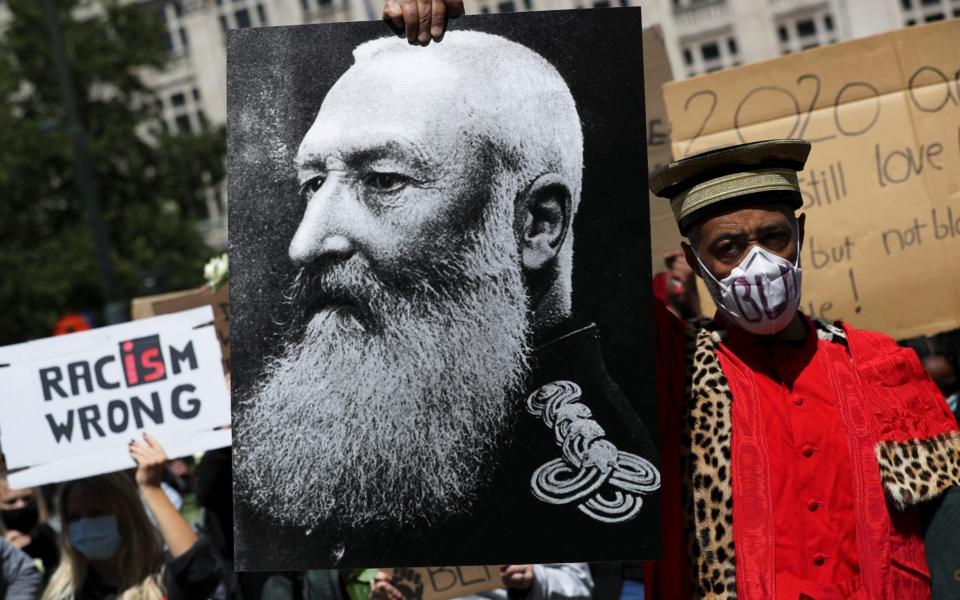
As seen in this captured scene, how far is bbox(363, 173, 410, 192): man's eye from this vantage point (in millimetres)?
2664

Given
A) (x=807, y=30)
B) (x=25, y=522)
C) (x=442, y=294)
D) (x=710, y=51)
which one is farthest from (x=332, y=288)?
(x=710, y=51)

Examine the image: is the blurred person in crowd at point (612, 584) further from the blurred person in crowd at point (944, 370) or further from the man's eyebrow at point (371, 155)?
the man's eyebrow at point (371, 155)

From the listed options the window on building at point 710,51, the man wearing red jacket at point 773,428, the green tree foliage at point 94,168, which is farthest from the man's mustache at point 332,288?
the window on building at point 710,51

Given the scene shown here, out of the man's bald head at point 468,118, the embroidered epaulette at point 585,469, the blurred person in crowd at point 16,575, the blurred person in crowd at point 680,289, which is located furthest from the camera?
the blurred person in crowd at point 680,289

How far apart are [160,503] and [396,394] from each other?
6.27 ft

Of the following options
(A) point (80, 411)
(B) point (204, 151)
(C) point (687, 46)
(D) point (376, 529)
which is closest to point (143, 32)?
(B) point (204, 151)

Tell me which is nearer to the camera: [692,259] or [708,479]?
[708,479]

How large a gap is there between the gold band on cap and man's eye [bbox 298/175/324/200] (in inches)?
33.7

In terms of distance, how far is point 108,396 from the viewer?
4.33 meters

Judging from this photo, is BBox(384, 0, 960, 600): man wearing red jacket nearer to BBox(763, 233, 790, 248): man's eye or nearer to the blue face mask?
BBox(763, 233, 790, 248): man's eye

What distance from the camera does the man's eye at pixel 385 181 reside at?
2664 millimetres

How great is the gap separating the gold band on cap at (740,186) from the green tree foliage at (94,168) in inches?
1059

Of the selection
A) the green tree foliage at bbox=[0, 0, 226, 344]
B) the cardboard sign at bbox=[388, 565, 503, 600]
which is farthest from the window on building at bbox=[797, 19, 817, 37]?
the cardboard sign at bbox=[388, 565, 503, 600]

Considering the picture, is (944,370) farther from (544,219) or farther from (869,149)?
(544,219)
